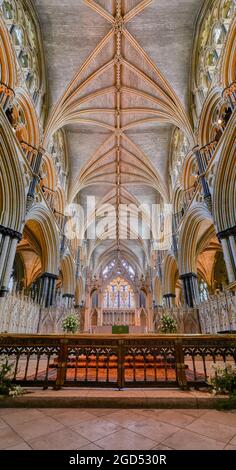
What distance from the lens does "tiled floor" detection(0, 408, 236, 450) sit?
1934 millimetres

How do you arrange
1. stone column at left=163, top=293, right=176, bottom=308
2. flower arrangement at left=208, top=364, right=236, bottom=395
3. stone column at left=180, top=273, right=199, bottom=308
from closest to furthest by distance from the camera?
flower arrangement at left=208, top=364, right=236, bottom=395, stone column at left=180, top=273, right=199, bottom=308, stone column at left=163, top=293, right=176, bottom=308

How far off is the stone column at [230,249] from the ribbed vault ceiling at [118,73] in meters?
7.00

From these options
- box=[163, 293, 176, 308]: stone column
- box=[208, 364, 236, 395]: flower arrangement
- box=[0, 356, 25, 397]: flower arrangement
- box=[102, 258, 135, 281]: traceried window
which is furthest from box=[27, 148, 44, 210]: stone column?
box=[102, 258, 135, 281]: traceried window

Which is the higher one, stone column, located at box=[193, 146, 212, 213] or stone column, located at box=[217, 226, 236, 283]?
stone column, located at box=[193, 146, 212, 213]

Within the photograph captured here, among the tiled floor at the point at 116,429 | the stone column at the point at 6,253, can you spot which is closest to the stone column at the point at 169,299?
the stone column at the point at 6,253

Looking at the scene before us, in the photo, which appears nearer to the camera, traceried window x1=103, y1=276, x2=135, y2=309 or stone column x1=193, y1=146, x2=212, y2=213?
stone column x1=193, y1=146, x2=212, y2=213

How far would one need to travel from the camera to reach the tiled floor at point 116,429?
193cm

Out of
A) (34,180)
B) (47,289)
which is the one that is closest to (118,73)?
(34,180)

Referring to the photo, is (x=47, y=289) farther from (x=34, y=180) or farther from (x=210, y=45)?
(x=210, y=45)

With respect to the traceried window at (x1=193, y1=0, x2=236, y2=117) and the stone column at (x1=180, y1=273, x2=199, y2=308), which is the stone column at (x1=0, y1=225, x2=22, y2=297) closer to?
the stone column at (x1=180, y1=273, x2=199, y2=308)

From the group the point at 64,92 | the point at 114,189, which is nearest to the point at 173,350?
the point at 64,92

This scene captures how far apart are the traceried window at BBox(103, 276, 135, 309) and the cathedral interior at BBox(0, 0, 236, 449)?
291 inches

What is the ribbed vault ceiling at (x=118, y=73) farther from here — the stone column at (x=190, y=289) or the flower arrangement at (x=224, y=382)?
the flower arrangement at (x=224, y=382)

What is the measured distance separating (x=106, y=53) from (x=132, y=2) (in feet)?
8.15
